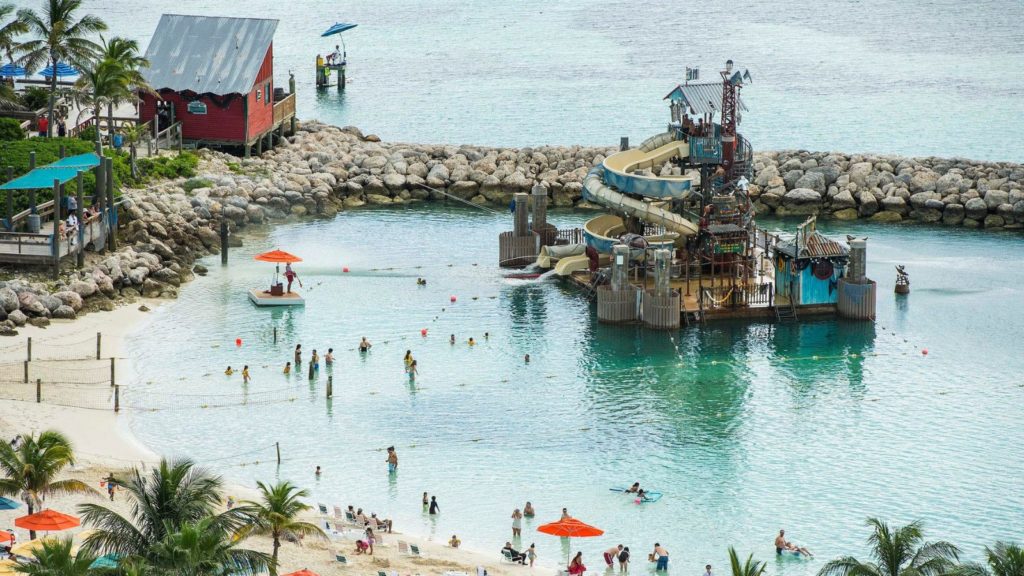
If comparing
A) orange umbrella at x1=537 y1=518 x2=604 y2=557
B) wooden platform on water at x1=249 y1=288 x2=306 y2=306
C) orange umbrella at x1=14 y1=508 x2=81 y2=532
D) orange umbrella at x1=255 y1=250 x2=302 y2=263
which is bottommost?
orange umbrella at x1=537 y1=518 x2=604 y2=557

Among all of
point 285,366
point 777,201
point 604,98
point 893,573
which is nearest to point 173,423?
point 285,366

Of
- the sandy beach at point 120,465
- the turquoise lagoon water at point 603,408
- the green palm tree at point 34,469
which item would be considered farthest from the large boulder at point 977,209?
the green palm tree at point 34,469

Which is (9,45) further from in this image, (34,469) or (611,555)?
(611,555)

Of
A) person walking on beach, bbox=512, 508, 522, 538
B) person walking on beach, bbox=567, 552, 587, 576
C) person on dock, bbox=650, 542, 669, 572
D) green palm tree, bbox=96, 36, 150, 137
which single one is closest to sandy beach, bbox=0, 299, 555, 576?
person walking on beach, bbox=567, 552, 587, 576

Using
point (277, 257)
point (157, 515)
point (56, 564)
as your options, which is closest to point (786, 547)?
point (157, 515)

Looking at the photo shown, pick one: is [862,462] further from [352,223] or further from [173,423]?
[352,223]

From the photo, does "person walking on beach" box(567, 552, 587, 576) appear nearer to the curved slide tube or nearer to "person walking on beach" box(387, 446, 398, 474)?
"person walking on beach" box(387, 446, 398, 474)
